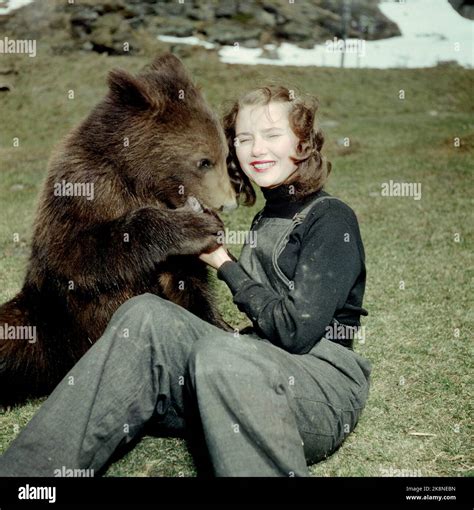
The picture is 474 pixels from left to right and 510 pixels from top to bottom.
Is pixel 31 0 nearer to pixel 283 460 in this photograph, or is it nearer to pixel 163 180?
pixel 163 180

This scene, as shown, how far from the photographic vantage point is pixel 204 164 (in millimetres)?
4207

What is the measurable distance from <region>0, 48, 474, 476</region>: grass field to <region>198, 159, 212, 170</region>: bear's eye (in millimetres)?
568

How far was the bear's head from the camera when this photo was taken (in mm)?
4055

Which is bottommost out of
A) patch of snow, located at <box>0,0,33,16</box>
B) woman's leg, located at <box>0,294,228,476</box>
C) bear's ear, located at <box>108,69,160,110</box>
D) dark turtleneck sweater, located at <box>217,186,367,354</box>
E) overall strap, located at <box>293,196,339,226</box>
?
patch of snow, located at <box>0,0,33,16</box>

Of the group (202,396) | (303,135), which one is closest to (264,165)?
(303,135)

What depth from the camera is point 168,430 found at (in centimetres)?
356

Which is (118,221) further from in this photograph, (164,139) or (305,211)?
(305,211)

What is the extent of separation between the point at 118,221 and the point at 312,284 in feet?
4.38

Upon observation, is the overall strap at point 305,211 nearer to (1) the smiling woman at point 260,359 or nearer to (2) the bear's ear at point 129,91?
(1) the smiling woman at point 260,359

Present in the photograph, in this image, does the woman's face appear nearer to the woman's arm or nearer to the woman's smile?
the woman's smile

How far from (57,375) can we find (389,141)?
1464 centimetres

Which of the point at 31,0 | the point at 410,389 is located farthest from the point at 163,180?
the point at 31,0

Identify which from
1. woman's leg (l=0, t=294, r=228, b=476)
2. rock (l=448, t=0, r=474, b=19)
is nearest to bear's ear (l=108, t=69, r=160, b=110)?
woman's leg (l=0, t=294, r=228, b=476)

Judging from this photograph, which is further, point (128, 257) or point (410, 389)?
point (410, 389)
